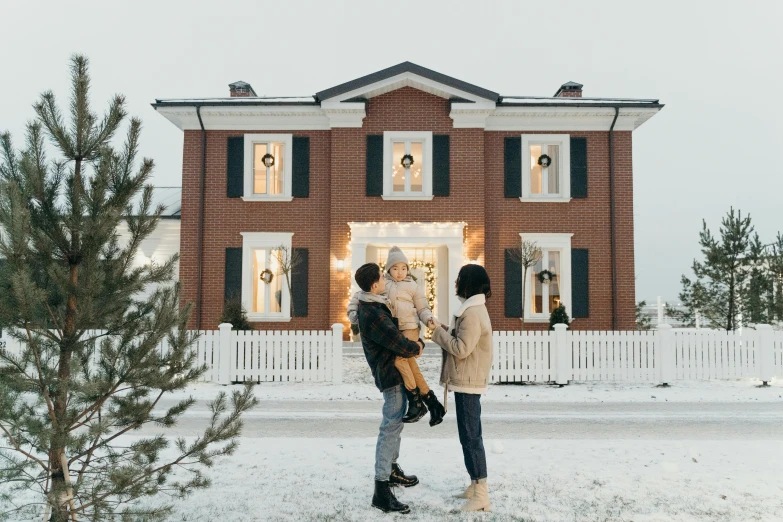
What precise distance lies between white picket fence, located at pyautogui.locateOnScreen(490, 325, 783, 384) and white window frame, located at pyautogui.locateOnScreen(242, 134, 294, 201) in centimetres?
742

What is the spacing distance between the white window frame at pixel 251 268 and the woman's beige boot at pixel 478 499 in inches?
463

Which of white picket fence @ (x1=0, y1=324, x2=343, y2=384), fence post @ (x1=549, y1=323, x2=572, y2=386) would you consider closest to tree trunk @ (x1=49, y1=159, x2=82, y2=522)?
white picket fence @ (x1=0, y1=324, x2=343, y2=384)

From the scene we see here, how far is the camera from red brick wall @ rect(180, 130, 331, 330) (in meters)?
15.7

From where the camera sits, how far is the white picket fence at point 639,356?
11.3 m

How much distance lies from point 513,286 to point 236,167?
802cm

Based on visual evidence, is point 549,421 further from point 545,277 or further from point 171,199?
point 171,199

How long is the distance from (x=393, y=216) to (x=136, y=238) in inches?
472

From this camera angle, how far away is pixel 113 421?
348 cm

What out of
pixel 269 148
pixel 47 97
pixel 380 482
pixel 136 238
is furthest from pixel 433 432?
pixel 269 148

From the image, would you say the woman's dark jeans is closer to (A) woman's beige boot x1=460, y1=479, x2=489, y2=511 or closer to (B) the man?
(A) woman's beige boot x1=460, y1=479, x2=489, y2=511

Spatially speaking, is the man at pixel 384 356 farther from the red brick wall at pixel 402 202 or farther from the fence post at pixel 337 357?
the red brick wall at pixel 402 202

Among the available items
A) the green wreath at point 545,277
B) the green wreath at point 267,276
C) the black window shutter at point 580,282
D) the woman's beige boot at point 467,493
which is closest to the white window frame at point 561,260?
the black window shutter at point 580,282

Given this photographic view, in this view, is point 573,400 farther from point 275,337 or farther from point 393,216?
point 393,216

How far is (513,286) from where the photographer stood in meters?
15.6
